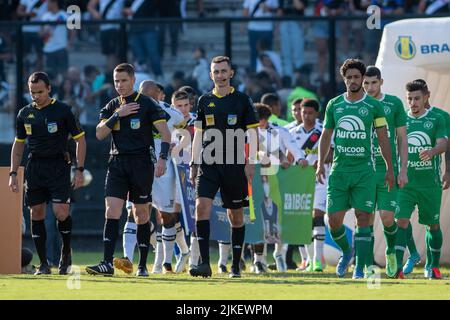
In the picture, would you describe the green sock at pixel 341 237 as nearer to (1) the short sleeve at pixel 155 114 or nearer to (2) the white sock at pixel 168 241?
(1) the short sleeve at pixel 155 114

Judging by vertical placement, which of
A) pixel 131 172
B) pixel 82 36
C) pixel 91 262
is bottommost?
pixel 91 262

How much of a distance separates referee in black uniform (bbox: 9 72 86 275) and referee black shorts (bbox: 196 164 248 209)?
4.59 ft

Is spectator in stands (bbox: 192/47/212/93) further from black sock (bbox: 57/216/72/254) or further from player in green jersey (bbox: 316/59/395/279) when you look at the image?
player in green jersey (bbox: 316/59/395/279)

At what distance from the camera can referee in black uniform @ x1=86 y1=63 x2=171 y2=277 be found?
13570mm

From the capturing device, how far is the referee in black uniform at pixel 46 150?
46.7ft

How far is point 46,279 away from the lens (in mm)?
13359

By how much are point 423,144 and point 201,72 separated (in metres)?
6.91

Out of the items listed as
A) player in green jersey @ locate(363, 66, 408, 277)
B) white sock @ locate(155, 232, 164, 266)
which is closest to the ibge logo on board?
player in green jersey @ locate(363, 66, 408, 277)

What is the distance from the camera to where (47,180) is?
1426 centimetres

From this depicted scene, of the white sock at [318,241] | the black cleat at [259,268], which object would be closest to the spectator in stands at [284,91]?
the white sock at [318,241]

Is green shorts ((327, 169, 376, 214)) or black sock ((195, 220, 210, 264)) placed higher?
green shorts ((327, 169, 376, 214))
